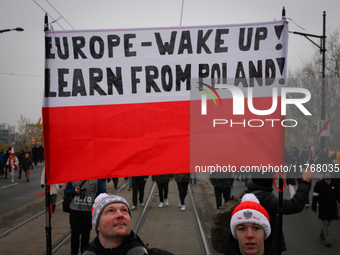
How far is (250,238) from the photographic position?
239 cm

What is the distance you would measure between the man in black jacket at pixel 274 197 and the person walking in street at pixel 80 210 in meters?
2.79

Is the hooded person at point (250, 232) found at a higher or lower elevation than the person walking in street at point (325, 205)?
higher

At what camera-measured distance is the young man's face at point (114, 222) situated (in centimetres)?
233

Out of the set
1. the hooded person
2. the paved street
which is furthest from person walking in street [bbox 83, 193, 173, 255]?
the paved street

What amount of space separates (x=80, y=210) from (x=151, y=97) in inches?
98.1

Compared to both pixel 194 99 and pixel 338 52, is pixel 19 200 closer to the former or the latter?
pixel 194 99

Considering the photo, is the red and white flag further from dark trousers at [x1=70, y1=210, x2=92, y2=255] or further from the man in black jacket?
dark trousers at [x1=70, y1=210, x2=92, y2=255]

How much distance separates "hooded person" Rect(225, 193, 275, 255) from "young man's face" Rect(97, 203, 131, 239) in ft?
2.57

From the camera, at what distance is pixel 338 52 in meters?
25.0

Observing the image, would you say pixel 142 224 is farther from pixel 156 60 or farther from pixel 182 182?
pixel 156 60

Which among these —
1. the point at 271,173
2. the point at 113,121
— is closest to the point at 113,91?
the point at 113,121

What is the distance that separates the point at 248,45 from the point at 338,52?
24785mm

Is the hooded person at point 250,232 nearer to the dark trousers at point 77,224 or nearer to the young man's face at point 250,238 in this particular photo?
the young man's face at point 250,238

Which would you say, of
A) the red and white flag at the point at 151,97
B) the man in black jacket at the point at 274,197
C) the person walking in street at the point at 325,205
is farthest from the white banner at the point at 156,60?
the person walking in street at the point at 325,205
